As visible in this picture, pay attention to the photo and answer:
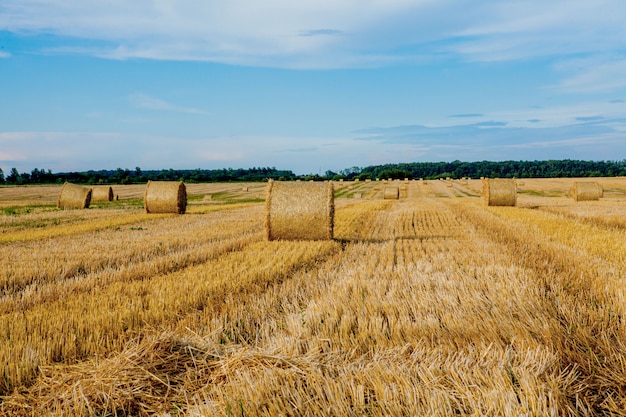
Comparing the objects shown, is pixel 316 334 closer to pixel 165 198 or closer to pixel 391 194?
pixel 165 198

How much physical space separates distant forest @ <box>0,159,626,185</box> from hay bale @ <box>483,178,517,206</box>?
2173 inches

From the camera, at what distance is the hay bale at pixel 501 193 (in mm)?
25173

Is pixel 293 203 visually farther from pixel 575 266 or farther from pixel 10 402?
pixel 10 402

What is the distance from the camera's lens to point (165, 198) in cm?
2145

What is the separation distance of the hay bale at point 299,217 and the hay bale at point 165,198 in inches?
408

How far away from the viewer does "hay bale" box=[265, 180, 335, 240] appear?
1205 cm

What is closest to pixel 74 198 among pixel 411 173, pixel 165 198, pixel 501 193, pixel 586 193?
pixel 165 198

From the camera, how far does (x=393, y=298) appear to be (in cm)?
574

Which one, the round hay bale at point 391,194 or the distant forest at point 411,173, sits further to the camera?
the distant forest at point 411,173

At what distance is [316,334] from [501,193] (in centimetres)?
2291

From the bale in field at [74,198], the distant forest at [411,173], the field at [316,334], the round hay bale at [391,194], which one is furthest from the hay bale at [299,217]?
the distant forest at [411,173]

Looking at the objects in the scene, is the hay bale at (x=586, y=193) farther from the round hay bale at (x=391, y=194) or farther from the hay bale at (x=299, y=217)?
the hay bale at (x=299, y=217)

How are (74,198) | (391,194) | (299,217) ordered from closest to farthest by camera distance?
(299,217) → (74,198) → (391,194)

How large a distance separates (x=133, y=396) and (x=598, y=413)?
3104mm
